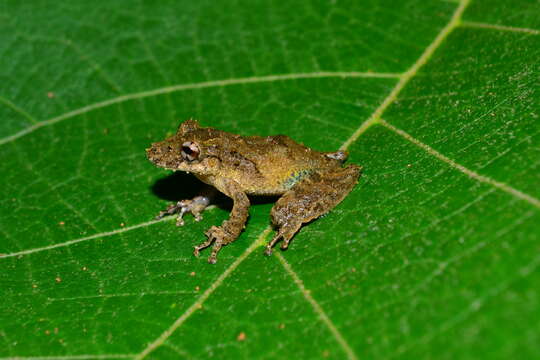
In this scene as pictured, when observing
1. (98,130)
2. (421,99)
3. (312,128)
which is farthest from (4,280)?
(421,99)

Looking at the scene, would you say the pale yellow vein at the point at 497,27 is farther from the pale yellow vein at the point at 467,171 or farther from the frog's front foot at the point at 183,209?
the frog's front foot at the point at 183,209

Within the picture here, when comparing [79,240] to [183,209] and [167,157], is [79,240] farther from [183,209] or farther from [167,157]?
[167,157]

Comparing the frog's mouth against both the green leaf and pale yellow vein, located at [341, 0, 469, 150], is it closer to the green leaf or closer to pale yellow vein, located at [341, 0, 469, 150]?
the green leaf

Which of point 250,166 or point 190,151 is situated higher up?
point 190,151

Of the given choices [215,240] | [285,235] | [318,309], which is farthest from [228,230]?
[318,309]

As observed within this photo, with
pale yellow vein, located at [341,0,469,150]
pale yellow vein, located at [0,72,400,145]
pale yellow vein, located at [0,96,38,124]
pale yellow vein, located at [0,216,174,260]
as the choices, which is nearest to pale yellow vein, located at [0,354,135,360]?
pale yellow vein, located at [0,216,174,260]

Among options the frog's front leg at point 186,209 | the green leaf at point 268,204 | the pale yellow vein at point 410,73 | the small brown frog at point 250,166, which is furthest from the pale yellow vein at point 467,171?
the frog's front leg at point 186,209
